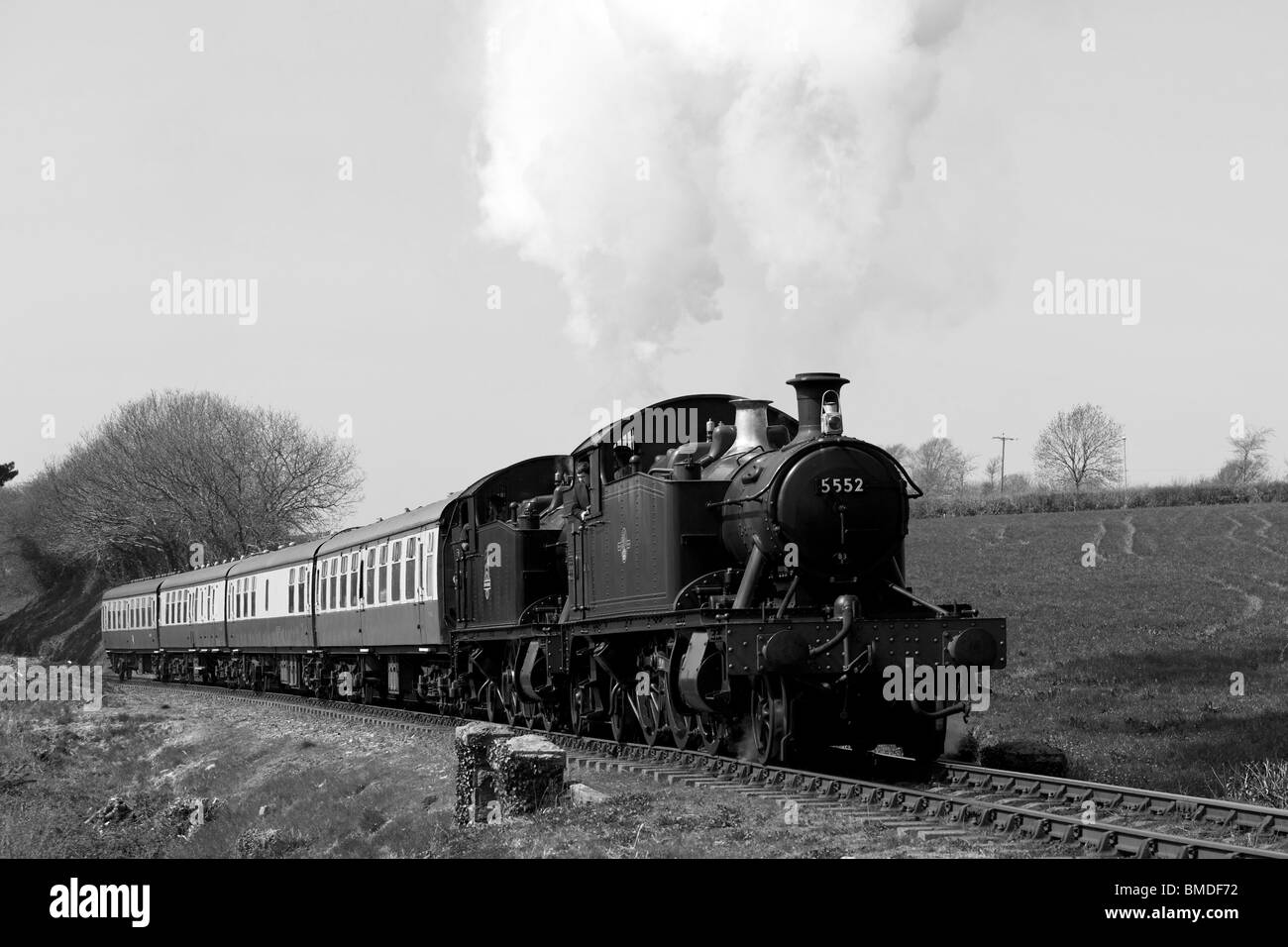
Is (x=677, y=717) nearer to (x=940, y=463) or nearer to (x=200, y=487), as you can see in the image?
(x=200, y=487)

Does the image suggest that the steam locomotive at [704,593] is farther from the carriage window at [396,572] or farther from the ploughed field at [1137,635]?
the ploughed field at [1137,635]

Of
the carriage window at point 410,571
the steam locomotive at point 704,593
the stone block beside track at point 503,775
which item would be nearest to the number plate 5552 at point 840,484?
the steam locomotive at point 704,593

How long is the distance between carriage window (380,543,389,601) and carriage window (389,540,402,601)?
0.27 m

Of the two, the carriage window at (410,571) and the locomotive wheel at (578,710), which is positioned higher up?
the carriage window at (410,571)

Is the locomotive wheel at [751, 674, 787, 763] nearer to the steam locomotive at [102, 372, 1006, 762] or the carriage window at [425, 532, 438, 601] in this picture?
the steam locomotive at [102, 372, 1006, 762]

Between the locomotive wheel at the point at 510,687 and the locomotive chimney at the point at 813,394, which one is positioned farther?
the locomotive wheel at the point at 510,687

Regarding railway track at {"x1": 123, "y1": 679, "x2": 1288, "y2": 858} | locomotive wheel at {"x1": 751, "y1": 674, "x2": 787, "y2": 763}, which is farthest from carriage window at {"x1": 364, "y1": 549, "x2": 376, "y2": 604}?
locomotive wheel at {"x1": 751, "y1": 674, "x2": 787, "y2": 763}

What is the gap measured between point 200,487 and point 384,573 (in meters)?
35.7

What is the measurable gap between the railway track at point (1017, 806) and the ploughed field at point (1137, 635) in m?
2.17

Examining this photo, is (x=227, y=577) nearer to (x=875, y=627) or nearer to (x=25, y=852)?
(x=25, y=852)

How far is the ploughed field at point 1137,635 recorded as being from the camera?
596 inches

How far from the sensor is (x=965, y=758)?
48.5 feet

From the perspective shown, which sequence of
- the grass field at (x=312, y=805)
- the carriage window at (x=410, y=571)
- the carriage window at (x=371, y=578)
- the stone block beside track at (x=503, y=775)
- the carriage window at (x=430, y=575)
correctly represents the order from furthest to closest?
the carriage window at (x=371, y=578) < the carriage window at (x=410, y=571) < the carriage window at (x=430, y=575) < the stone block beside track at (x=503, y=775) < the grass field at (x=312, y=805)
